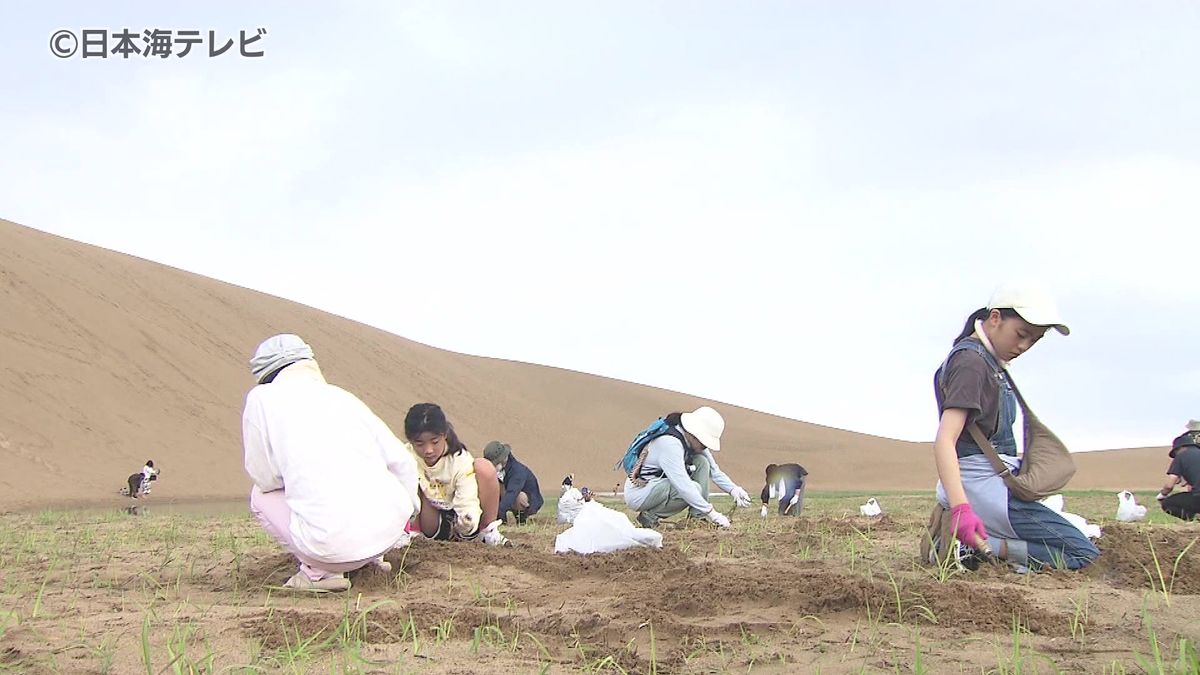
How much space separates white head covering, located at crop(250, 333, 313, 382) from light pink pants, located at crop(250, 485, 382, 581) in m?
0.53

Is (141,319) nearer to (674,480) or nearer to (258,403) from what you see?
(674,480)

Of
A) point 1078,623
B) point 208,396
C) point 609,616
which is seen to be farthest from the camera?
point 208,396

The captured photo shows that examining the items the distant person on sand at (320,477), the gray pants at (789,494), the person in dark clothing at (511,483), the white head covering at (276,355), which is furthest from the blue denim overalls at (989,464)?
the gray pants at (789,494)

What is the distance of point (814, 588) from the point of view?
12.1 ft

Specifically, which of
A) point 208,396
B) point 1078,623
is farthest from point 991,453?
point 208,396

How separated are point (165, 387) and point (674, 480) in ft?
81.9

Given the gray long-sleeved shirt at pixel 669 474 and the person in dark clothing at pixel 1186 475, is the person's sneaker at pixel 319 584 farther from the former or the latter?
the person in dark clothing at pixel 1186 475

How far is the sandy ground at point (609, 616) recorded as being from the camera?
9.16 ft

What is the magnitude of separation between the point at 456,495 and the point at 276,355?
174 cm

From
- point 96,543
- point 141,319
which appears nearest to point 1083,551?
point 96,543

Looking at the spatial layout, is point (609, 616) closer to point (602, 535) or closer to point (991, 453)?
point (602, 535)

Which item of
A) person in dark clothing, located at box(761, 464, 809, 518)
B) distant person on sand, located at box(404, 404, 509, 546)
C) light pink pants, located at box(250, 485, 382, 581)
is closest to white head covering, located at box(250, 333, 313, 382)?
light pink pants, located at box(250, 485, 382, 581)

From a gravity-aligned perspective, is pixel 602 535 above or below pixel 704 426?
below

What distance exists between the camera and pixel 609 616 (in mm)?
3383
